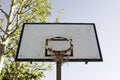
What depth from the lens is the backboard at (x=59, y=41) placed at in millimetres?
7570

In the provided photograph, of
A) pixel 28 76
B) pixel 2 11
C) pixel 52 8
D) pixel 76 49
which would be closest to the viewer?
pixel 76 49

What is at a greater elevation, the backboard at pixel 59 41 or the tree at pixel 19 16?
the tree at pixel 19 16

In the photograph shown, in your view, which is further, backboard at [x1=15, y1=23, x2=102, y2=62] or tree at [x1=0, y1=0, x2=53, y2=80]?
tree at [x1=0, y1=0, x2=53, y2=80]

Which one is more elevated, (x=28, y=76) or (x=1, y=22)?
(x=1, y=22)

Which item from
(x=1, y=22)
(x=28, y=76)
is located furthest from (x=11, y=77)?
(x=1, y=22)

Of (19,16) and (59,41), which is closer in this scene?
(59,41)

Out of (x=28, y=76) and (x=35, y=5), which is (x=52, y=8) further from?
(x=28, y=76)

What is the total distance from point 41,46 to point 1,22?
1110 cm

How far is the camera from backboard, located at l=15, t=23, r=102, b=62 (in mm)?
7570

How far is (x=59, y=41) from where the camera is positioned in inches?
309

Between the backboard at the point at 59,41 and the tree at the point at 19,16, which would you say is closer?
the backboard at the point at 59,41

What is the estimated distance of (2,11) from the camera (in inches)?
627

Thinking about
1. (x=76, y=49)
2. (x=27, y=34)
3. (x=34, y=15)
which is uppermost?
(x=34, y=15)

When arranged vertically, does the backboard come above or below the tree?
below
